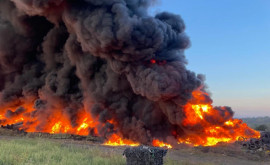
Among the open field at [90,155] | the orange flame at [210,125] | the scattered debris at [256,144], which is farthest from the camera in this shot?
the orange flame at [210,125]

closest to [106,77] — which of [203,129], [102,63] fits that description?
[102,63]

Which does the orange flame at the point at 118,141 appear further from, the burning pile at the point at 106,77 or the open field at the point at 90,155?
the open field at the point at 90,155

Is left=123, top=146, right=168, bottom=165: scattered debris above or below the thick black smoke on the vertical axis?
below

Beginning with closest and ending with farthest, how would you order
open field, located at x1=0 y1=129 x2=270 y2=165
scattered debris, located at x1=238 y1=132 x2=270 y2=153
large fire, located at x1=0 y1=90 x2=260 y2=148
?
open field, located at x1=0 y1=129 x2=270 y2=165 < scattered debris, located at x1=238 y1=132 x2=270 y2=153 < large fire, located at x1=0 y1=90 x2=260 y2=148

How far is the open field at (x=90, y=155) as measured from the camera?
1461cm

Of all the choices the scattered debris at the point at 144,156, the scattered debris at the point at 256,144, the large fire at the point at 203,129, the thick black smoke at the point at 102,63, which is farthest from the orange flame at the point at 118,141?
the scattered debris at the point at 144,156

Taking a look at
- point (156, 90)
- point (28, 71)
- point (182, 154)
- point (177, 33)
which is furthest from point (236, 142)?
point (28, 71)

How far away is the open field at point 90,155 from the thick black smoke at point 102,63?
484 cm

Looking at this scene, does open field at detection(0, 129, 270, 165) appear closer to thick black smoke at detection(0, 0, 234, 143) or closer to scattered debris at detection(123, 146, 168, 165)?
scattered debris at detection(123, 146, 168, 165)

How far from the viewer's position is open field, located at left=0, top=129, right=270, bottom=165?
1461 centimetres

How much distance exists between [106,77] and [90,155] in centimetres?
1780

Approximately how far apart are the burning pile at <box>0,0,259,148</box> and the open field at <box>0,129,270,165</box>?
10.9 ft

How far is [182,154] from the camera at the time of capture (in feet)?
76.4

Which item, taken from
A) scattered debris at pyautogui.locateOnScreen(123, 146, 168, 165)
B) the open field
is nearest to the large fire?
the open field
